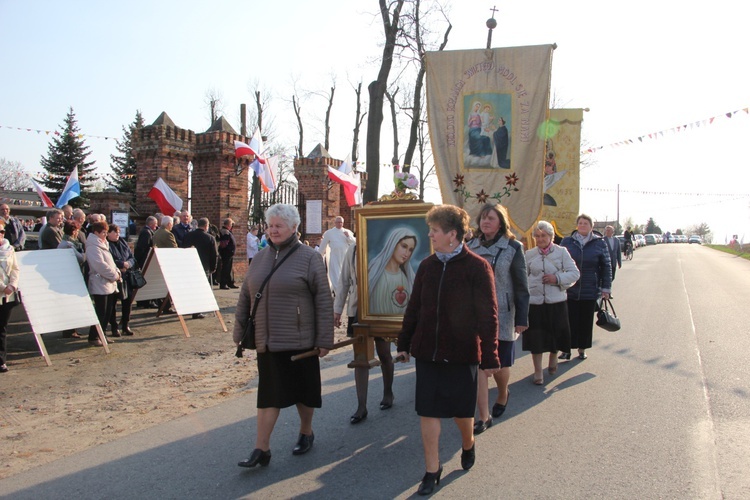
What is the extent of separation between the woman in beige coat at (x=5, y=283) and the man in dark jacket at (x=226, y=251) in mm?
6954

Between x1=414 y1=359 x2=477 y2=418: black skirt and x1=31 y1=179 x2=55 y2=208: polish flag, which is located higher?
x1=31 y1=179 x2=55 y2=208: polish flag

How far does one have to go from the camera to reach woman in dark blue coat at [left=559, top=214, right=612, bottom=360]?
789cm

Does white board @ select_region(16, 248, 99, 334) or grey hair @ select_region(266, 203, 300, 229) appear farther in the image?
white board @ select_region(16, 248, 99, 334)

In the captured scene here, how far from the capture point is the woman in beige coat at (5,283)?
687 centimetres

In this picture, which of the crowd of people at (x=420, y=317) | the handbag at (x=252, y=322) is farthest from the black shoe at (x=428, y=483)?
the handbag at (x=252, y=322)

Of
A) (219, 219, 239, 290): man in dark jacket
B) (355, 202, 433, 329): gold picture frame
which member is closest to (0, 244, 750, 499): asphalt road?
(355, 202, 433, 329): gold picture frame

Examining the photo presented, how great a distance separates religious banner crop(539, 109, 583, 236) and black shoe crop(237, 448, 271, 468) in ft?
35.6

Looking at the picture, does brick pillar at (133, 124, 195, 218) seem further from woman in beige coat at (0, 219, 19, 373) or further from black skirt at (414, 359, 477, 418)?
black skirt at (414, 359, 477, 418)

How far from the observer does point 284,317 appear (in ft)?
14.0

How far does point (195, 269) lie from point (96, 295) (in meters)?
1.68

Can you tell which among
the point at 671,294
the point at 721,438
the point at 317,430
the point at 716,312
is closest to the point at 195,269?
the point at 317,430

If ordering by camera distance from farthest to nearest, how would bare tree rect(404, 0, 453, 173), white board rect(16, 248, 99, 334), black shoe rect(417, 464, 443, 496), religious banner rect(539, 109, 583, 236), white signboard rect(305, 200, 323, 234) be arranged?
white signboard rect(305, 200, 323, 234) → bare tree rect(404, 0, 453, 173) → religious banner rect(539, 109, 583, 236) → white board rect(16, 248, 99, 334) → black shoe rect(417, 464, 443, 496)

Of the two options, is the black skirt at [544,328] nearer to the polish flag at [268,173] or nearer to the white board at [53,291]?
the white board at [53,291]

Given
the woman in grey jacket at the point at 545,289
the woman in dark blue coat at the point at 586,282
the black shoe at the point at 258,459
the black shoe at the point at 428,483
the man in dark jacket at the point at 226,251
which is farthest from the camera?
the man in dark jacket at the point at 226,251
